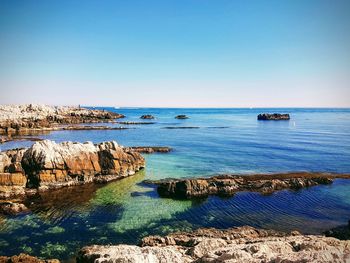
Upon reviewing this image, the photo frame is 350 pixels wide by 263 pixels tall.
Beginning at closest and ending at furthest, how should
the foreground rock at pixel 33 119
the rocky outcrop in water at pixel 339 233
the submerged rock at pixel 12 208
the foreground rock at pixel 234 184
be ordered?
1. the rocky outcrop in water at pixel 339 233
2. the submerged rock at pixel 12 208
3. the foreground rock at pixel 234 184
4. the foreground rock at pixel 33 119

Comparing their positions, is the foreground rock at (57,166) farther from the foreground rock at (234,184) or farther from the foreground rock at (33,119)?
the foreground rock at (33,119)

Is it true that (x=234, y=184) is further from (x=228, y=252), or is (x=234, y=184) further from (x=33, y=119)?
(x=33, y=119)

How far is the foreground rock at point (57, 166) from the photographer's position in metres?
32.1

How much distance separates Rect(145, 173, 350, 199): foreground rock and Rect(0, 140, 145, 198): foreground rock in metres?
6.87

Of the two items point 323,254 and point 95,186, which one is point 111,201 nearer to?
point 95,186

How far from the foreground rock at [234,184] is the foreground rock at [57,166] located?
6.87 meters

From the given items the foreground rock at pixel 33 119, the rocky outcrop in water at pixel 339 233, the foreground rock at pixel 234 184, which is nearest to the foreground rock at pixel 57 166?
the foreground rock at pixel 234 184

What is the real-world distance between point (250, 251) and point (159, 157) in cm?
4155

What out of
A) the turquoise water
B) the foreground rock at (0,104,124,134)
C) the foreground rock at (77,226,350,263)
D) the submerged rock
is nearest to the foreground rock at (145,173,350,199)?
the turquoise water

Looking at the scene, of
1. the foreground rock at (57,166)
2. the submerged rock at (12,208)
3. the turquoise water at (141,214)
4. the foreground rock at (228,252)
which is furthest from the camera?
the foreground rock at (57,166)

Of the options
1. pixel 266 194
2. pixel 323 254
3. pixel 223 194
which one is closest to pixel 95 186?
pixel 223 194

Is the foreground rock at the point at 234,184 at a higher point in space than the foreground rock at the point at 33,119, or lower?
lower

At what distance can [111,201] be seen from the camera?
2958cm

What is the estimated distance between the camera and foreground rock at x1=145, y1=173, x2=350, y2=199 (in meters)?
32.0
